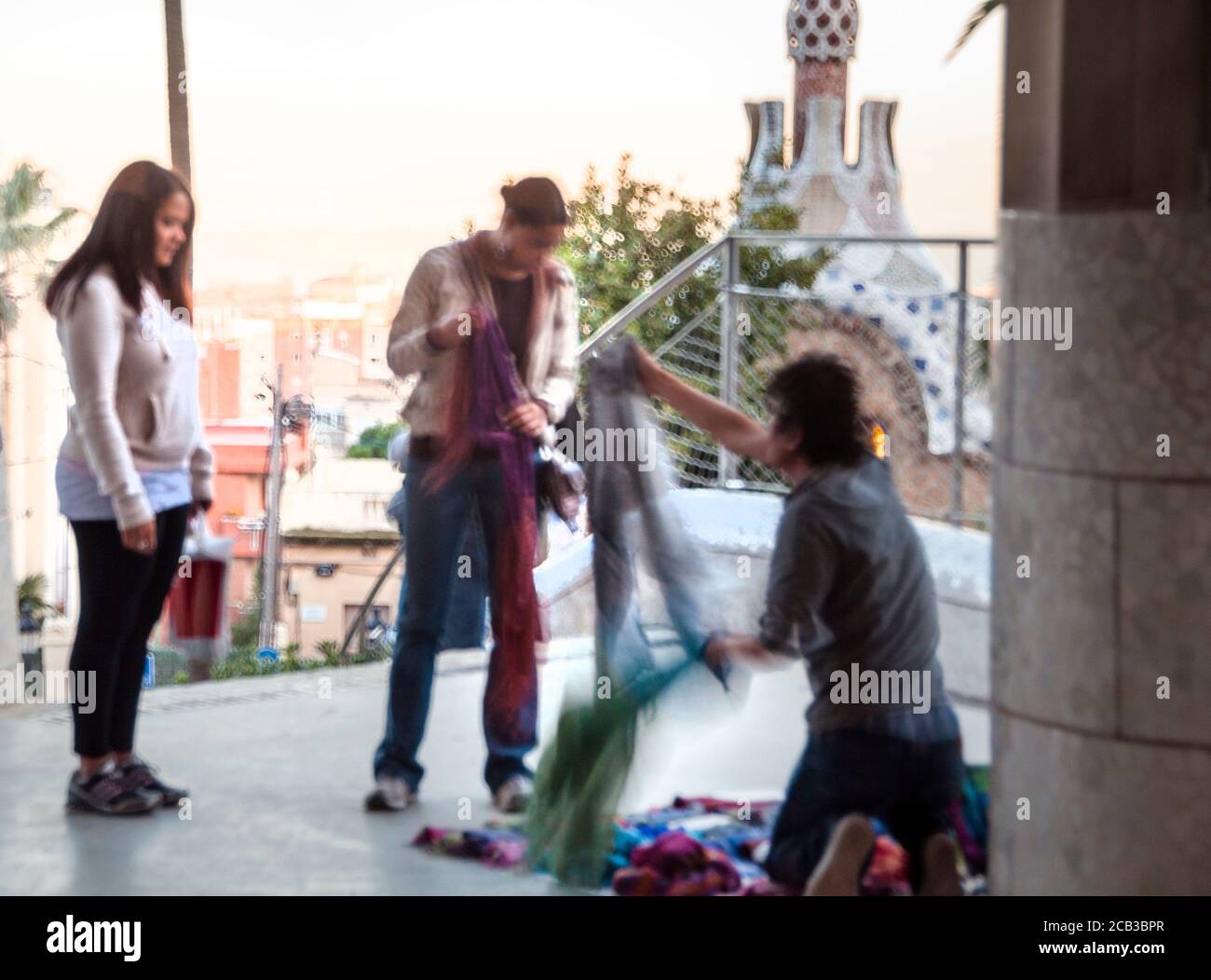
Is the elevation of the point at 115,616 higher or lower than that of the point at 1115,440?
lower

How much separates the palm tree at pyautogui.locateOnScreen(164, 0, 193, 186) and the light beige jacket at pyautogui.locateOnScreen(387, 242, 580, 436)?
0.84 m

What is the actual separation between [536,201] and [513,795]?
138 centimetres

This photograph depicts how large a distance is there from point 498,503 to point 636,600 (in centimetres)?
51

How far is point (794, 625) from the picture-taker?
358cm

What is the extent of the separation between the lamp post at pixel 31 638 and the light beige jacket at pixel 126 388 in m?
2.23

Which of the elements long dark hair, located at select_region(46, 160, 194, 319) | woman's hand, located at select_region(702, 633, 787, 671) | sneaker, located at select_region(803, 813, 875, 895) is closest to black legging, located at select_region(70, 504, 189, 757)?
long dark hair, located at select_region(46, 160, 194, 319)

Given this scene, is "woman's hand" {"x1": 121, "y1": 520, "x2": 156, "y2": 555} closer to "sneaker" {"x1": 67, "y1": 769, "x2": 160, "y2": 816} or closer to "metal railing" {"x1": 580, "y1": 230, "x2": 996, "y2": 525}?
"sneaker" {"x1": 67, "y1": 769, "x2": 160, "y2": 816}

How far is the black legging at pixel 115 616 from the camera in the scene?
13.6 feet

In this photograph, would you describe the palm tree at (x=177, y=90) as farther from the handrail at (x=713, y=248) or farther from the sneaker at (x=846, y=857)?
the sneaker at (x=846, y=857)

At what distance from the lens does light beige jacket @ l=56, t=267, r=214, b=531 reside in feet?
13.2

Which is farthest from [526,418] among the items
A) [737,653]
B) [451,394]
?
[737,653]

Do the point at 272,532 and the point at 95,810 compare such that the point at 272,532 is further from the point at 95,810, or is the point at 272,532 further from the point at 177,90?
the point at 95,810

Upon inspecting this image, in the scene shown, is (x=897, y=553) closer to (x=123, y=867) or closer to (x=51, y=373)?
(x=123, y=867)

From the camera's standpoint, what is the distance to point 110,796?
422 centimetres
